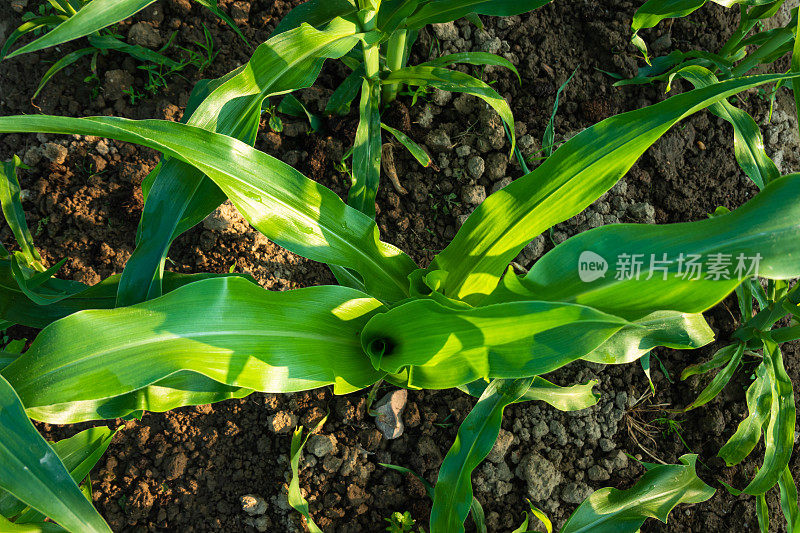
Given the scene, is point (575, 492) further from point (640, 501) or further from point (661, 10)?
point (661, 10)

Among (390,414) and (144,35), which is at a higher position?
(144,35)

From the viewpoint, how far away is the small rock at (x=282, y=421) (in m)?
1.28

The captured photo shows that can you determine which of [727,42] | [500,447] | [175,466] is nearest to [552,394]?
[500,447]

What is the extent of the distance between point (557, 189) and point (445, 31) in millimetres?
886

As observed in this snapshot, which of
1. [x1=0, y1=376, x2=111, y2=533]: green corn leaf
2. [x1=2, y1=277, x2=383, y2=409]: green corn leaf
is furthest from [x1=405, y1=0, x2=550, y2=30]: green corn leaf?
[x1=0, y1=376, x2=111, y2=533]: green corn leaf

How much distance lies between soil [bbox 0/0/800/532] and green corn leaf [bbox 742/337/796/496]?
23cm

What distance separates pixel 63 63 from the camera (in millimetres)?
1380

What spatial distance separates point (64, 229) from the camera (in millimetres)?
1368

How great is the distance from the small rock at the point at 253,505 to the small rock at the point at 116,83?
1227 millimetres

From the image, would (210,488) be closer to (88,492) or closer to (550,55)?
(88,492)

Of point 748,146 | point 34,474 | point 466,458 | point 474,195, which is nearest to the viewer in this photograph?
point 34,474

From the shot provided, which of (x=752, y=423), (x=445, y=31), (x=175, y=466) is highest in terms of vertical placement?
(x=445, y=31)

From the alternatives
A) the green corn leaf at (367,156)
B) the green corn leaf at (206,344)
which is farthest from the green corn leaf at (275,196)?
the green corn leaf at (367,156)

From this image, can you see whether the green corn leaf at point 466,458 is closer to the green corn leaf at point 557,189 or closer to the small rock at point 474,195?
the green corn leaf at point 557,189
